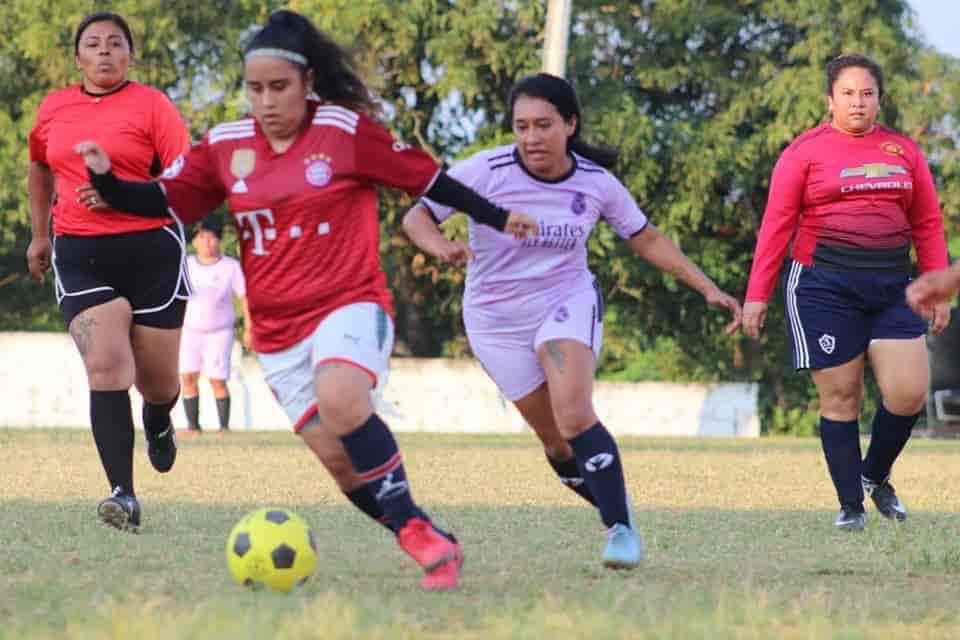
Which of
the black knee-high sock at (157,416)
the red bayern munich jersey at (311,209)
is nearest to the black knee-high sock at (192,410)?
the black knee-high sock at (157,416)

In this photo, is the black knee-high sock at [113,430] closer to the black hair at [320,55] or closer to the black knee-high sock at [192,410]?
the black hair at [320,55]

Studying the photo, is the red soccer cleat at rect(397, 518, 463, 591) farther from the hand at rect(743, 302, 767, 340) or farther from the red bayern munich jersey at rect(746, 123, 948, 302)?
the red bayern munich jersey at rect(746, 123, 948, 302)

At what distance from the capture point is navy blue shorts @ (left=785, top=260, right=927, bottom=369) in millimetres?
9750

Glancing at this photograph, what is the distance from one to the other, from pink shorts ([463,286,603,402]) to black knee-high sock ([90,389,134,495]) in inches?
74.9

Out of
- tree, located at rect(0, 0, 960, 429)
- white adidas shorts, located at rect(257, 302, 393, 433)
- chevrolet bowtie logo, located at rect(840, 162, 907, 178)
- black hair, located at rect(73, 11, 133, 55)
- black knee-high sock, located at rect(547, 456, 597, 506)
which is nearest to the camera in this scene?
white adidas shorts, located at rect(257, 302, 393, 433)

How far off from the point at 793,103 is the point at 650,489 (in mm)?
18109

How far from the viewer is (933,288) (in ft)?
20.9

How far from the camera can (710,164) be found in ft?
99.8

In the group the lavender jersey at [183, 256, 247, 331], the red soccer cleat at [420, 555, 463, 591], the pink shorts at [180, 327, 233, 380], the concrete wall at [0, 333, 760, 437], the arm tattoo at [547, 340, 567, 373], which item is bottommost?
the concrete wall at [0, 333, 760, 437]

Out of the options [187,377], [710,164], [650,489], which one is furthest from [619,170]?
[650,489]

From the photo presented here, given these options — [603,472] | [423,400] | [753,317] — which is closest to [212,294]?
[423,400]

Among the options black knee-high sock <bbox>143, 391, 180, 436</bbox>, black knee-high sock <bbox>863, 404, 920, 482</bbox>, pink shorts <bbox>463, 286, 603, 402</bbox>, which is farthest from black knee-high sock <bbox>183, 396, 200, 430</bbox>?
pink shorts <bbox>463, 286, 603, 402</bbox>

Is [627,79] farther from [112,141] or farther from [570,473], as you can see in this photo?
[570,473]

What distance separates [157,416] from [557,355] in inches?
120
